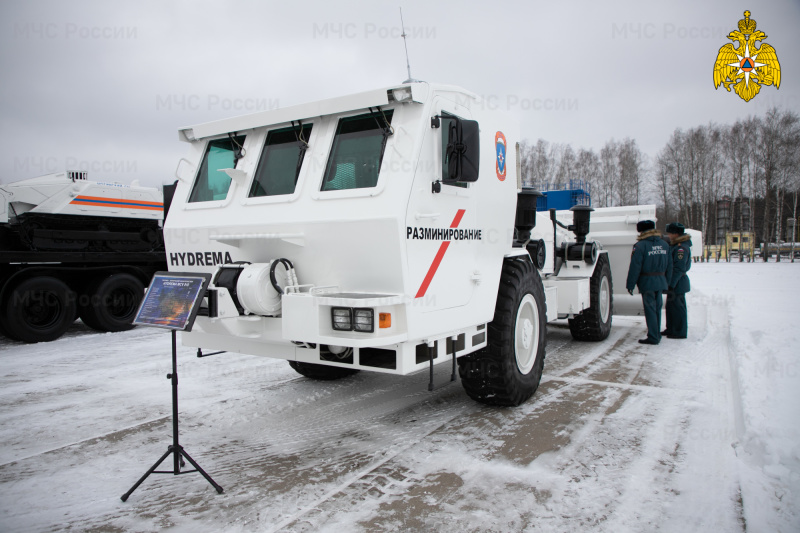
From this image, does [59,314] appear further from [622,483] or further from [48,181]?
[622,483]

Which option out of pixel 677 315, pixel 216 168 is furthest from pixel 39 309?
pixel 677 315

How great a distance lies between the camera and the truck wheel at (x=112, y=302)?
9555mm

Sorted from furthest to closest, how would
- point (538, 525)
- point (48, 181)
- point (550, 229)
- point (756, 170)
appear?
1. point (756, 170)
2. point (48, 181)
3. point (550, 229)
4. point (538, 525)

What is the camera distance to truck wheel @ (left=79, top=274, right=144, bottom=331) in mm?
9555

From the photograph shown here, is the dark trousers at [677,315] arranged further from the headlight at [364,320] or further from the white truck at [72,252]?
the white truck at [72,252]

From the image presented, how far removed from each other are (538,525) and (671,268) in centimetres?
649

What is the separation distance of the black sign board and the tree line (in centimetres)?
2894

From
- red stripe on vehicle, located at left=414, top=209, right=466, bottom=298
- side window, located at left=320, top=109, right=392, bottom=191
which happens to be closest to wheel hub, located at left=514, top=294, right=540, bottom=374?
red stripe on vehicle, located at left=414, top=209, right=466, bottom=298

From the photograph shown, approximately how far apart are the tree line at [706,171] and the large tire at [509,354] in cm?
2673

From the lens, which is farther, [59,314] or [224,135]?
[59,314]

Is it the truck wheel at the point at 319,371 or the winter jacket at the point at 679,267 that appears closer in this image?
the truck wheel at the point at 319,371

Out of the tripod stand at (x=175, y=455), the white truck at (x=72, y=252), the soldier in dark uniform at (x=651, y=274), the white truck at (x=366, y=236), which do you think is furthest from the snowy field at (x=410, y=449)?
the white truck at (x=72, y=252)

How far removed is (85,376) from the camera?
6.32 meters

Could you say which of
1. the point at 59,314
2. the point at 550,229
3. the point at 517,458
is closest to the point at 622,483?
the point at 517,458
